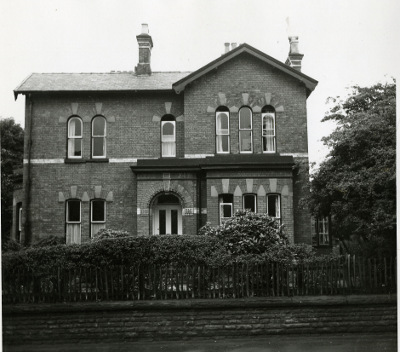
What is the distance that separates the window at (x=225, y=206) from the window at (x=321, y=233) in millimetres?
3984

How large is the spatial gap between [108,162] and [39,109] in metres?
3.88

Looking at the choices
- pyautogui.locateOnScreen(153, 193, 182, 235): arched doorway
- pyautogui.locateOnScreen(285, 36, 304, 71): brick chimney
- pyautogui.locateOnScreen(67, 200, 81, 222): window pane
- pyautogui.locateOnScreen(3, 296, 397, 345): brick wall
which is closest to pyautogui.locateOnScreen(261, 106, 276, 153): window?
pyautogui.locateOnScreen(285, 36, 304, 71): brick chimney

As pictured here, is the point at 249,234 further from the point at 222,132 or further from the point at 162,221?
the point at 222,132

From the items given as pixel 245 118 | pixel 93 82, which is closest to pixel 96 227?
pixel 93 82

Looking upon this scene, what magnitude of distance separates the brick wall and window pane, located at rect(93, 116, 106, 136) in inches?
465

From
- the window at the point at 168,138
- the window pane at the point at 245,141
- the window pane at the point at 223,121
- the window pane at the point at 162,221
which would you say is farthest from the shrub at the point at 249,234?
the window at the point at 168,138

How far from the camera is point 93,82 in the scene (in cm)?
2262

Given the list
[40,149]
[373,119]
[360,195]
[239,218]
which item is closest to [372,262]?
[360,195]

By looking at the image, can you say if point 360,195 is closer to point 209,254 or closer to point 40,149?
point 209,254

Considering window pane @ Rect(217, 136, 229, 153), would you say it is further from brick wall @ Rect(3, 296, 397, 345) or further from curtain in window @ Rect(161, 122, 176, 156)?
brick wall @ Rect(3, 296, 397, 345)

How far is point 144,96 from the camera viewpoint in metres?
22.4

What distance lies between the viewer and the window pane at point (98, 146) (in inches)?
878

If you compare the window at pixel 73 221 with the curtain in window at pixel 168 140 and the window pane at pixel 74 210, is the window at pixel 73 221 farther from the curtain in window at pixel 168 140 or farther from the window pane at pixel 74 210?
the curtain in window at pixel 168 140

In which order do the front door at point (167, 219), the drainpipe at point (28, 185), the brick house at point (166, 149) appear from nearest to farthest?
the brick house at point (166, 149) → the front door at point (167, 219) → the drainpipe at point (28, 185)
